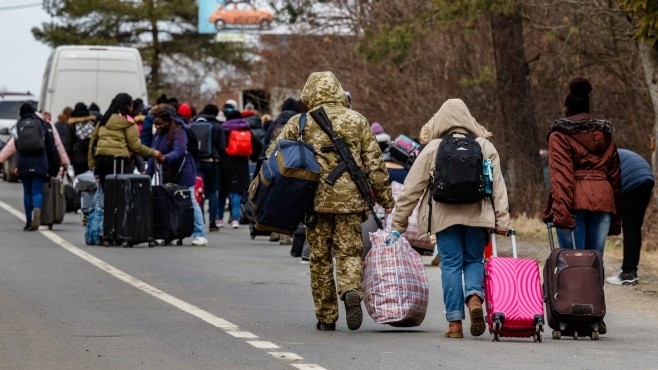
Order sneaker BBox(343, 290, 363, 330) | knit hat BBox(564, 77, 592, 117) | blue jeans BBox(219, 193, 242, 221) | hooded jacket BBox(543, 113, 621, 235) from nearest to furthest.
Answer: sneaker BBox(343, 290, 363, 330)
hooded jacket BBox(543, 113, 621, 235)
knit hat BBox(564, 77, 592, 117)
blue jeans BBox(219, 193, 242, 221)

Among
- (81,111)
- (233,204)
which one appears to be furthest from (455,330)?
(81,111)

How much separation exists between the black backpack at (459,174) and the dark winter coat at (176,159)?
387 inches

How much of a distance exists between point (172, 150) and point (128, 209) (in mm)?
958

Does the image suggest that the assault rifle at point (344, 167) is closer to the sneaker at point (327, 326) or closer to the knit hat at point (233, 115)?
the sneaker at point (327, 326)

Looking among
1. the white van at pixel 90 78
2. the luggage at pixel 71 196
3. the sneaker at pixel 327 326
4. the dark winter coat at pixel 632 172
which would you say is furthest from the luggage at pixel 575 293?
the white van at pixel 90 78

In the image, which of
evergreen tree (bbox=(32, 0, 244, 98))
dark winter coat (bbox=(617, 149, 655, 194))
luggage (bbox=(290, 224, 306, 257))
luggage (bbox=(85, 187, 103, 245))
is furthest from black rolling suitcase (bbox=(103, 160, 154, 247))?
evergreen tree (bbox=(32, 0, 244, 98))

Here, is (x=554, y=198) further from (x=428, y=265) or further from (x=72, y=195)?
(x=72, y=195)

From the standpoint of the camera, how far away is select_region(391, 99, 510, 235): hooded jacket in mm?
12078

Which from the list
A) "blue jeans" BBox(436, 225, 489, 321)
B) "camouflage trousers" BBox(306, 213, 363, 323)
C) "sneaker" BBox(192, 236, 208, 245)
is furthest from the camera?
"sneaker" BBox(192, 236, 208, 245)

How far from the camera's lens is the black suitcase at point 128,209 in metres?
21.1

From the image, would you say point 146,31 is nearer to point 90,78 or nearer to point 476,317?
point 90,78

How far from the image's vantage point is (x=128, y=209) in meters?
21.2

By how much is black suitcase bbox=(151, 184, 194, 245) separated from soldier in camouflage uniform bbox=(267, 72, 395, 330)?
8925 millimetres

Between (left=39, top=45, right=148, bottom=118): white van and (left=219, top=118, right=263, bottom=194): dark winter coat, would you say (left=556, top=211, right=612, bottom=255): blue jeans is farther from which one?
(left=39, top=45, right=148, bottom=118): white van
